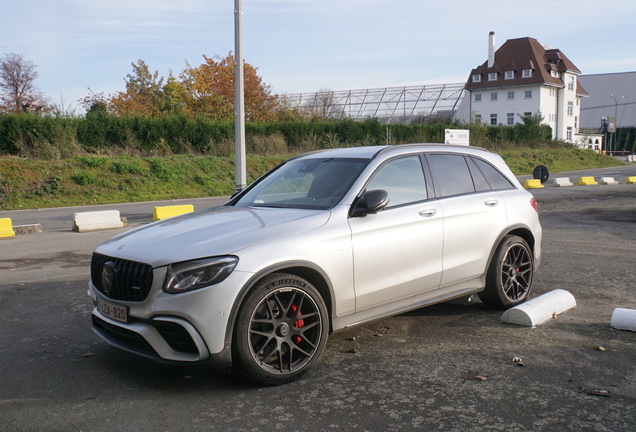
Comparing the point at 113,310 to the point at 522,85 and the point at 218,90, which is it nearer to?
the point at 218,90

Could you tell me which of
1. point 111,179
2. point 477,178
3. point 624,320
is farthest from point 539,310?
point 111,179

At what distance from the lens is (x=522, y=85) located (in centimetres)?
7412

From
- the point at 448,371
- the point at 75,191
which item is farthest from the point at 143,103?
the point at 448,371

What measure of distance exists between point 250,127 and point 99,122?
8.28 metres

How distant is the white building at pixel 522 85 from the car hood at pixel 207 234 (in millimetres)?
72028

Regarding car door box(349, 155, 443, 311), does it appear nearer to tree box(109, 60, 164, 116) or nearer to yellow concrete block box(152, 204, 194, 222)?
yellow concrete block box(152, 204, 194, 222)

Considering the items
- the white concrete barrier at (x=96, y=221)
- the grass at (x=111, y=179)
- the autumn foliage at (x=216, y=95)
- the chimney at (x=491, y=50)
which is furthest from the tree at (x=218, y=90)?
the chimney at (x=491, y=50)

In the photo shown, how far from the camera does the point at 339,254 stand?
4570 mm

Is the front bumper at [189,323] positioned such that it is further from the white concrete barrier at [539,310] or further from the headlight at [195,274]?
the white concrete barrier at [539,310]

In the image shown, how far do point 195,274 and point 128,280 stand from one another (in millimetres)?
562

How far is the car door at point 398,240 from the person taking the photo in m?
4.77

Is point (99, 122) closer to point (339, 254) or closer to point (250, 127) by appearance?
point (250, 127)

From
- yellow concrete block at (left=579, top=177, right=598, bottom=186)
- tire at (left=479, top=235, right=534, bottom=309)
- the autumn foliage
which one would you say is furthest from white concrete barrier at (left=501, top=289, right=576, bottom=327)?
→ the autumn foliage

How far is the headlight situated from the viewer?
13.1 feet
